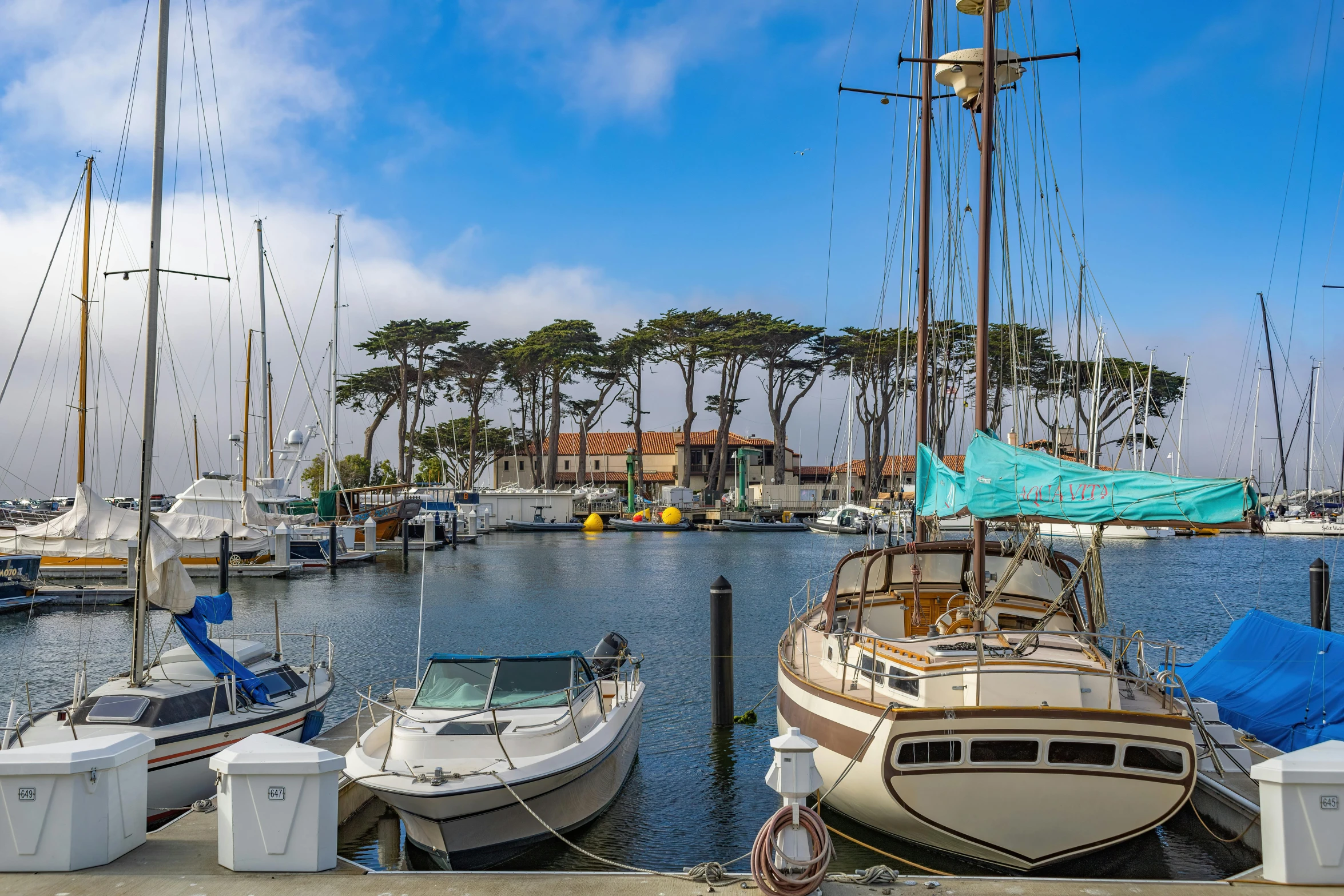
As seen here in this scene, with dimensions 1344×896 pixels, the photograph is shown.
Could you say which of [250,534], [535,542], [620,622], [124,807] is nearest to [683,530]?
[535,542]

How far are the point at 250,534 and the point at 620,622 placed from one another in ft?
81.2

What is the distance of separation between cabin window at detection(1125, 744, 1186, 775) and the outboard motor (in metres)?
7.43

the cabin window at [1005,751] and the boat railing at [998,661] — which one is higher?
the boat railing at [998,661]

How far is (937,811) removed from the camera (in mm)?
9602

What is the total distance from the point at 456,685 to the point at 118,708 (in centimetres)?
425

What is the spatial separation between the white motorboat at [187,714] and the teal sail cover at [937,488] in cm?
954

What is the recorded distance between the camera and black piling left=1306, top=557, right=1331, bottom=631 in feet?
65.6

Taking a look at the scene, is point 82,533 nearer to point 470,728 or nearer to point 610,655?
point 610,655

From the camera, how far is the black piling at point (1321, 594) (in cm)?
2000

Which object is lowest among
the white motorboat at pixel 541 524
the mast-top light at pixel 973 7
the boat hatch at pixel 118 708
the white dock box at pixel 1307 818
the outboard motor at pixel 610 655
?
the white motorboat at pixel 541 524

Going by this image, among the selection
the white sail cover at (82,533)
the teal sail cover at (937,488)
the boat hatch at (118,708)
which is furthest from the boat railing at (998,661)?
the white sail cover at (82,533)

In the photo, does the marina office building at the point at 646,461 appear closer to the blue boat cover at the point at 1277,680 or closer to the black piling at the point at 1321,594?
the black piling at the point at 1321,594

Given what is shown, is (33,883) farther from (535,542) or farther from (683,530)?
(683,530)

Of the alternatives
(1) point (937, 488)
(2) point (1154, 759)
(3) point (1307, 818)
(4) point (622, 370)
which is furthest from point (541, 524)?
(3) point (1307, 818)
